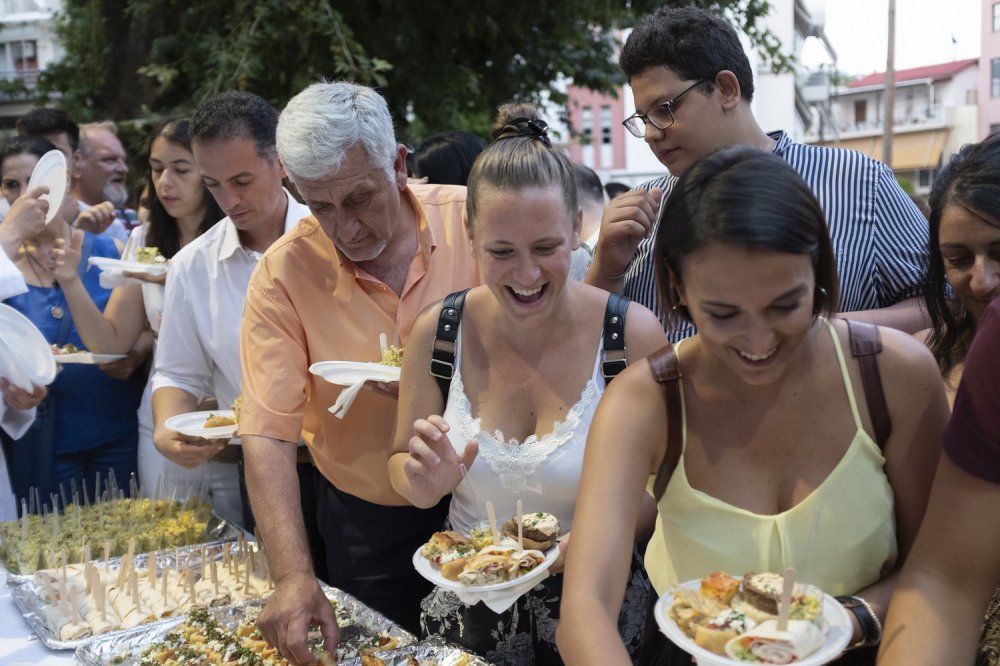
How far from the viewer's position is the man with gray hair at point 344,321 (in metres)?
2.25

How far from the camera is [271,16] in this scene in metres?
7.65

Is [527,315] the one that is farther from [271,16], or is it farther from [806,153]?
[271,16]

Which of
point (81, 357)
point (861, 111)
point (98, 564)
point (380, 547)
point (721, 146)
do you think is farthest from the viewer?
point (861, 111)

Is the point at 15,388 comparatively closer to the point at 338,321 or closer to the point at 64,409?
the point at 64,409

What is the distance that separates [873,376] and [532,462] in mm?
676

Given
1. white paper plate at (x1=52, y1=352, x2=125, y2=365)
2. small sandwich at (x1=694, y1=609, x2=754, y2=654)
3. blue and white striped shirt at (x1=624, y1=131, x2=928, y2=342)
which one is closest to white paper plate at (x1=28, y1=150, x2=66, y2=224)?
white paper plate at (x1=52, y1=352, x2=125, y2=365)

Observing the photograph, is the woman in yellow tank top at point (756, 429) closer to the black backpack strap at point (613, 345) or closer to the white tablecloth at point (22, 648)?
the black backpack strap at point (613, 345)

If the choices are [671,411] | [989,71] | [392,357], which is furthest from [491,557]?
[989,71]

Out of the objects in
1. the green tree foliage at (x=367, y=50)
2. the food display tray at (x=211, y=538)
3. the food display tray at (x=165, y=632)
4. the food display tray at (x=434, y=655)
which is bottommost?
the food display tray at (x=211, y=538)

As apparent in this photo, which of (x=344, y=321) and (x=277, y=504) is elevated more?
(x=344, y=321)

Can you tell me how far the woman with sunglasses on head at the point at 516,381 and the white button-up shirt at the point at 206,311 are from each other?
1275mm

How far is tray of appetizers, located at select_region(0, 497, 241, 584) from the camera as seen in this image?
2967 mm

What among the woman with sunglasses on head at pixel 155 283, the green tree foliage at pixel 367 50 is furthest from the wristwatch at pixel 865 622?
the green tree foliage at pixel 367 50

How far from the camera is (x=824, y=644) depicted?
1.25 m
